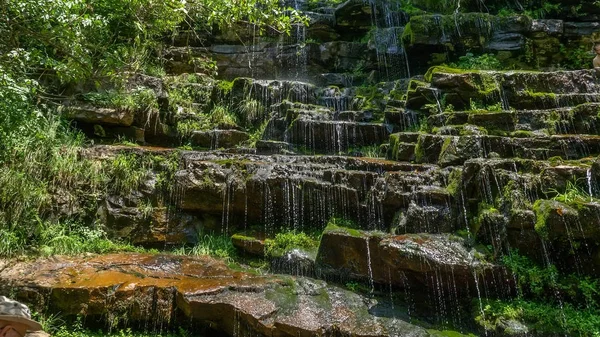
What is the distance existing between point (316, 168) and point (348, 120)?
3.52 meters

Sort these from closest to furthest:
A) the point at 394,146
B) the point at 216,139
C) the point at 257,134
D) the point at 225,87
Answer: the point at 394,146
the point at 216,139
the point at 257,134
the point at 225,87

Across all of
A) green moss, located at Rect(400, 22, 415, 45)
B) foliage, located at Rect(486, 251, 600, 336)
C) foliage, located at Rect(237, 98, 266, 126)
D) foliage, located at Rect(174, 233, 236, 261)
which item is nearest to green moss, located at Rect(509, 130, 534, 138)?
foliage, located at Rect(486, 251, 600, 336)

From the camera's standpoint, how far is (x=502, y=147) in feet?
24.8

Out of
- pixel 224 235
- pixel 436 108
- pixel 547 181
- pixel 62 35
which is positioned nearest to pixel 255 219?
pixel 224 235

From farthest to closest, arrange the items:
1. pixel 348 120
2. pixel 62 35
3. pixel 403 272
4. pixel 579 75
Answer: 1. pixel 348 120
2. pixel 579 75
3. pixel 403 272
4. pixel 62 35

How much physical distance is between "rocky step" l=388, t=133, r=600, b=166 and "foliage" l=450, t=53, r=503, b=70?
5768 millimetres

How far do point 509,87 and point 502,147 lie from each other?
2.97 m

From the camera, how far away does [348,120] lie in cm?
1071

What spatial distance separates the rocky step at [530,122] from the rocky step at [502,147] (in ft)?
1.99

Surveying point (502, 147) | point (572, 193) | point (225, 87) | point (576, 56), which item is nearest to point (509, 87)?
point (502, 147)

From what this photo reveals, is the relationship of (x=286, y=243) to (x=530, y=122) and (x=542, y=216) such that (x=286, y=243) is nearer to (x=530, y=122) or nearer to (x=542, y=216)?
(x=542, y=216)

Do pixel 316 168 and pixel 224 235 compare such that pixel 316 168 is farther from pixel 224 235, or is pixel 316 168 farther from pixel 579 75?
pixel 579 75

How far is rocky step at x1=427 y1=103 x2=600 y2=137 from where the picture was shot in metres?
7.99

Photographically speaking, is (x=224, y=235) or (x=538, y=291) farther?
(x=224, y=235)
